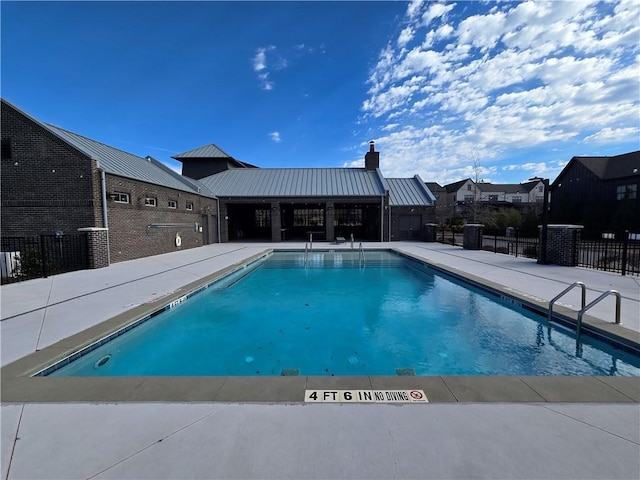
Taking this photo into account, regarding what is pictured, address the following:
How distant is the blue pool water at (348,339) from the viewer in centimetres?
433

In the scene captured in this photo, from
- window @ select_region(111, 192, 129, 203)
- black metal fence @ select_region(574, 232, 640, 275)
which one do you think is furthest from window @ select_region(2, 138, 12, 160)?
black metal fence @ select_region(574, 232, 640, 275)

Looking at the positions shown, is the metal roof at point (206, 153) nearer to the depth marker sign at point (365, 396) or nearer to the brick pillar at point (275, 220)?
the brick pillar at point (275, 220)

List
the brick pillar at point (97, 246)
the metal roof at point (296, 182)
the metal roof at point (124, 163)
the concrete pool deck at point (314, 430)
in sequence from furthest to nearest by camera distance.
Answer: the metal roof at point (296, 182)
the metal roof at point (124, 163)
the brick pillar at point (97, 246)
the concrete pool deck at point (314, 430)

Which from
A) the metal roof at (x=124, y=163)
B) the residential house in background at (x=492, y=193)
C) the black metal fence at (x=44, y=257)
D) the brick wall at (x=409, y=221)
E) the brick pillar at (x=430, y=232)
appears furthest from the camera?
the residential house in background at (x=492, y=193)

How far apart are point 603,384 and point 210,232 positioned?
22728mm

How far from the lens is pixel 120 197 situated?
42.0 ft

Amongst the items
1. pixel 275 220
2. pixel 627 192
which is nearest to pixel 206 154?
pixel 275 220

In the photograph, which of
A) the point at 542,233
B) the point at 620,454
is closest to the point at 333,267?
the point at 542,233

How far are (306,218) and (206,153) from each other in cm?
1264

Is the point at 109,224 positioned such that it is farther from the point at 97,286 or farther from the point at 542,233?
the point at 542,233

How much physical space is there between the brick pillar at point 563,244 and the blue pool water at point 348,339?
5834mm

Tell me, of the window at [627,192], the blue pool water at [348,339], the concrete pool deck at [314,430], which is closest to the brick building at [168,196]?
the blue pool water at [348,339]

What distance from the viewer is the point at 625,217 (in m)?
24.3

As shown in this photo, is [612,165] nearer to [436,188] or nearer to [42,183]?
[436,188]
